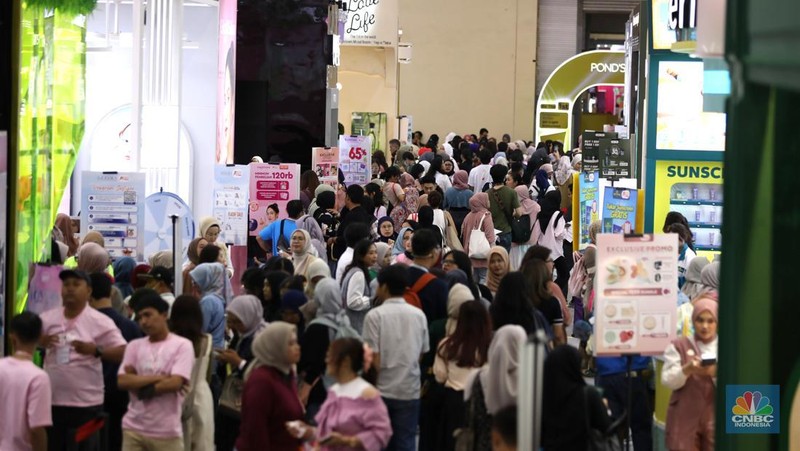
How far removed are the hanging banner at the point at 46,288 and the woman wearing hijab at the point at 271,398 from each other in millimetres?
1388

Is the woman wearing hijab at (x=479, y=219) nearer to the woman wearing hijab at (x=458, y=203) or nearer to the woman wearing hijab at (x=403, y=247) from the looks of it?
the woman wearing hijab at (x=458, y=203)

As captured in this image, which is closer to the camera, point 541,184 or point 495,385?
point 495,385

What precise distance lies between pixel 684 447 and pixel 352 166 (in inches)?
481

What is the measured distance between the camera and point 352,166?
18.4 m

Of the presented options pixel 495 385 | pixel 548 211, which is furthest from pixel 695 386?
pixel 548 211

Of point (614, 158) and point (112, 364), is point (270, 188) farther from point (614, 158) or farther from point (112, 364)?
point (112, 364)

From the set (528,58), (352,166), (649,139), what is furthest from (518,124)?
(649,139)

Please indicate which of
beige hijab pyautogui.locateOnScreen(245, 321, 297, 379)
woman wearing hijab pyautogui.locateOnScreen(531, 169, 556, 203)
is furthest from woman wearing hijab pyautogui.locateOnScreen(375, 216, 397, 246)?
woman wearing hijab pyautogui.locateOnScreen(531, 169, 556, 203)

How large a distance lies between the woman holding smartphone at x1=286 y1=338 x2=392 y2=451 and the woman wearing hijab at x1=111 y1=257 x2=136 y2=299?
291 centimetres

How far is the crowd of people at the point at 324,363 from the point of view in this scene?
5914 mm

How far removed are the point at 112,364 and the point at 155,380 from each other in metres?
0.87

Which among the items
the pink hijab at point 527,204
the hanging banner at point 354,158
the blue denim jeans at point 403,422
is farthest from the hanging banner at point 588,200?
the blue denim jeans at point 403,422

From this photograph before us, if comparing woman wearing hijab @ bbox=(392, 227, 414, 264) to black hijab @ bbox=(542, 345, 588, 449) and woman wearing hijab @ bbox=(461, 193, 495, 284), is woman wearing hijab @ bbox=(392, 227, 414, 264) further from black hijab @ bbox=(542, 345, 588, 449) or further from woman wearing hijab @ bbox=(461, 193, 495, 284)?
black hijab @ bbox=(542, 345, 588, 449)

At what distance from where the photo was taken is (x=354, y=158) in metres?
18.4
